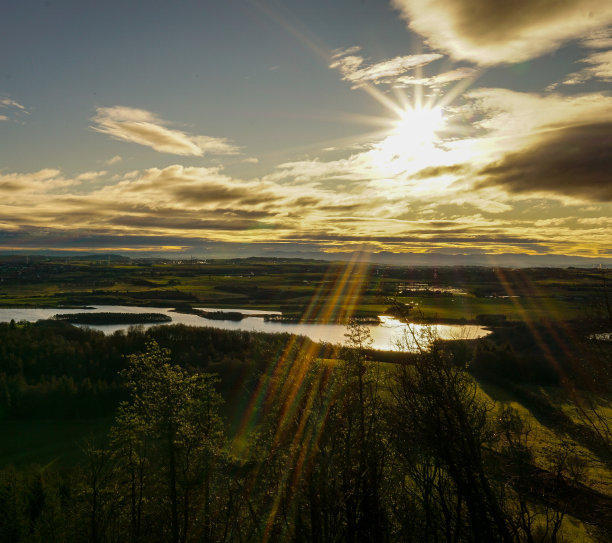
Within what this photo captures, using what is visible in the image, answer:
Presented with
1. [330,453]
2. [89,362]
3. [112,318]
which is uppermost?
[330,453]

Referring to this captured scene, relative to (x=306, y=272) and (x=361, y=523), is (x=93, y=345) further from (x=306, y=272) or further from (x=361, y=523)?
(x=306, y=272)

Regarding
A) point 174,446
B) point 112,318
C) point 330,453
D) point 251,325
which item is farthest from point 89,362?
point 330,453

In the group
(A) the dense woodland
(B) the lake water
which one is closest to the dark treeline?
(B) the lake water

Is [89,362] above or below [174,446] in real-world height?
below

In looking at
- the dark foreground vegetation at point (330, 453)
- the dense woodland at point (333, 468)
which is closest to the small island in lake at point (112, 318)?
the dark foreground vegetation at point (330, 453)

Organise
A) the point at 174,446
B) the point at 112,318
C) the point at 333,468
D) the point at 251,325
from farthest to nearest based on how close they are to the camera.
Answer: the point at 112,318, the point at 251,325, the point at 174,446, the point at 333,468

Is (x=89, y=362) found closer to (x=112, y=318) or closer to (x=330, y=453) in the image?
(x=112, y=318)
